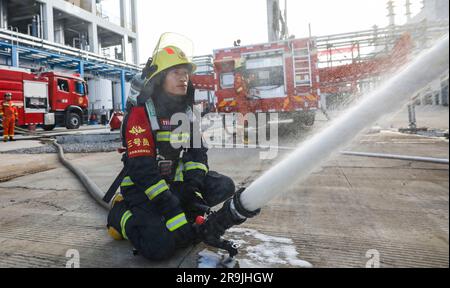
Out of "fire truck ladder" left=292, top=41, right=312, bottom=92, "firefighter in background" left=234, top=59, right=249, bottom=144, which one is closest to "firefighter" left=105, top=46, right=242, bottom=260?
"firefighter in background" left=234, top=59, right=249, bottom=144

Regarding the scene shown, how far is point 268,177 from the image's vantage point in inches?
45.6

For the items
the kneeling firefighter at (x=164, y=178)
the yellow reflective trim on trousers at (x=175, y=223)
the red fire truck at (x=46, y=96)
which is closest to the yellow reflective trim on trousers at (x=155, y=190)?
the kneeling firefighter at (x=164, y=178)

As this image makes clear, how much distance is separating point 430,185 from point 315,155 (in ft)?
6.83

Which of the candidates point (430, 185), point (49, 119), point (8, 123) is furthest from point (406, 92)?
point (49, 119)

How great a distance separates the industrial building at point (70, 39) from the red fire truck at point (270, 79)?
423 inches

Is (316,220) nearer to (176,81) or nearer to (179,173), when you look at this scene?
(179,173)

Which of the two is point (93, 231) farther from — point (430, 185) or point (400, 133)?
point (400, 133)

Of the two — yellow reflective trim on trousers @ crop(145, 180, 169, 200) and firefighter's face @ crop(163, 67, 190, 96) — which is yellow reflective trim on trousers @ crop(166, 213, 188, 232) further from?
firefighter's face @ crop(163, 67, 190, 96)

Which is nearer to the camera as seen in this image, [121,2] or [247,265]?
[247,265]

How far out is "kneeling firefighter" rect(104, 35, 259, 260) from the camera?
1.46m

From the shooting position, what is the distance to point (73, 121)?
13.7 meters

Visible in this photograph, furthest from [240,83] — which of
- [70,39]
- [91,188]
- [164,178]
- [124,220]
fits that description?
[70,39]

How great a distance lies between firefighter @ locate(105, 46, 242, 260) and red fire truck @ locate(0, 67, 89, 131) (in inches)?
488

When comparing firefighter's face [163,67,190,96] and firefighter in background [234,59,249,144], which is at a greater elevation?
firefighter in background [234,59,249,144]
